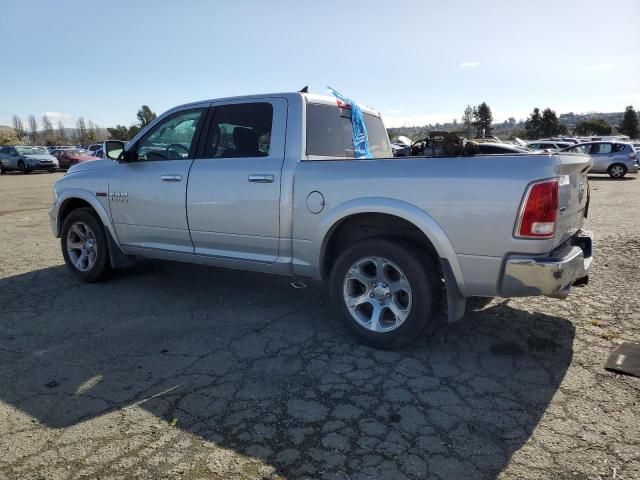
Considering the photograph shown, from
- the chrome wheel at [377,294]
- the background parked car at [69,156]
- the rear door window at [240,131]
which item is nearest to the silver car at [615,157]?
the rear door window at [240,131]

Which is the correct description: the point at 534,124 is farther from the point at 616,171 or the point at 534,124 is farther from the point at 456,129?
the point at 456,129

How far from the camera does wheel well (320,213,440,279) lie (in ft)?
12.3

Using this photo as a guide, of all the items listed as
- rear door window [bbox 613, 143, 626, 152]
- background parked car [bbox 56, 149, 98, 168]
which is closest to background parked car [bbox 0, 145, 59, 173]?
background parked car [bbox 56, 149, 98, 168]

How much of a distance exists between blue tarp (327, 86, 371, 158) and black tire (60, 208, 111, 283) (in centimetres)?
296

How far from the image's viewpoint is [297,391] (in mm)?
3238

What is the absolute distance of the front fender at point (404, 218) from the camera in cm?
344

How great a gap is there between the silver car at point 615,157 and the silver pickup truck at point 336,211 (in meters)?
20.6

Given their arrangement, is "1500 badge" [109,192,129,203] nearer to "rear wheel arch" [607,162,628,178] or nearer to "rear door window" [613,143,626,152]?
"rear wheel arch" [607,162,628,178]

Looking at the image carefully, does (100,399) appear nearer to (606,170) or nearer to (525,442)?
(525,442)

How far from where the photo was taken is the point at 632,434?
2719 mm

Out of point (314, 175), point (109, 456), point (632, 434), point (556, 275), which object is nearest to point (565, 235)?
point (556, 275)

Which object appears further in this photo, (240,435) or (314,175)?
(314,175)

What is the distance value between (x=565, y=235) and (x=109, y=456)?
3.25 metres

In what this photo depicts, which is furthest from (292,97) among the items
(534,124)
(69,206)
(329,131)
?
(534,124)
